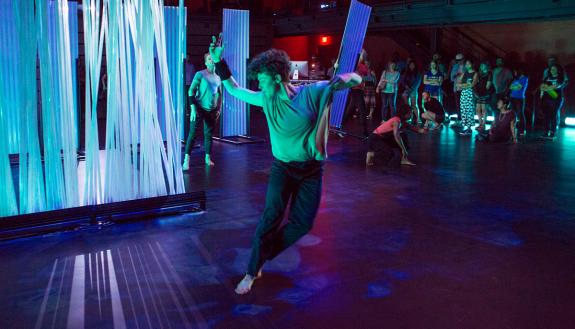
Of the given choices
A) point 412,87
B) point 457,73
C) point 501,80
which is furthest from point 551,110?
point 412,87

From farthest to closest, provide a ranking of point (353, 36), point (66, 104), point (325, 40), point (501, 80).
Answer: point (325, 40)
point (501, 80)
point (353, 36)
point (66, 104)

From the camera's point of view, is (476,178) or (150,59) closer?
(150,59)

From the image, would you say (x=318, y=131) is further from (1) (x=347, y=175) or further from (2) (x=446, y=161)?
(2) (x=446, y=161)

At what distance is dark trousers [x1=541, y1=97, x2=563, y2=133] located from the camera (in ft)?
34.7

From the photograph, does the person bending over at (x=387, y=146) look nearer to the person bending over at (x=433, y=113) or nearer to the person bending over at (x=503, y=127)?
the person bending over at (x=503, y=127)

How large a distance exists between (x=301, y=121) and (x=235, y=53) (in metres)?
6.46

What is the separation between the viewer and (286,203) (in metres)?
3.20

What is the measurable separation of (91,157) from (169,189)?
0.79 metres

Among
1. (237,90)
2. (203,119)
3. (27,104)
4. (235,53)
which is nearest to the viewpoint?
(237,90)

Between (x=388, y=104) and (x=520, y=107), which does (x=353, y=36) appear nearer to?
(x=388, y=104)

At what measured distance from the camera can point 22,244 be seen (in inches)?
159

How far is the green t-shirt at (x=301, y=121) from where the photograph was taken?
303 cm

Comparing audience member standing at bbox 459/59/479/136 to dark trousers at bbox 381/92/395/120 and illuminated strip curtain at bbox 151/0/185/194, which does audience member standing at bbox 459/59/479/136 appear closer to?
dark trousers at bbox 381/92/395/120

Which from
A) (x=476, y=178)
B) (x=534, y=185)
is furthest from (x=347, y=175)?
(x=534, y=185)
